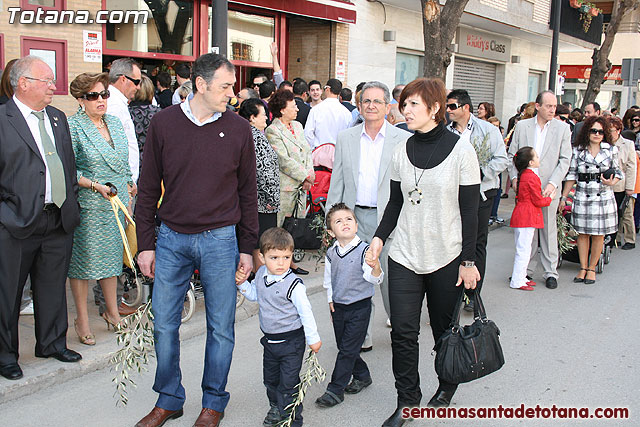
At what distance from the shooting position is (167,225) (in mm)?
4027

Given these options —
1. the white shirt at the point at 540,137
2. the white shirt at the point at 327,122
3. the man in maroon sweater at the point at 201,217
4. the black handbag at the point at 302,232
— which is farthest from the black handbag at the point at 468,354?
the white shirt at the point at 327,122

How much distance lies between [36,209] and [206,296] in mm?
1392

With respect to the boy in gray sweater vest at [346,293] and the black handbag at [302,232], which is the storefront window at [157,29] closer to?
the black handbag at [302,232]

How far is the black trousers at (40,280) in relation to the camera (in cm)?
459

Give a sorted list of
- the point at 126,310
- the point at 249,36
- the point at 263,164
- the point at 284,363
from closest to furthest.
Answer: the point at 284,363 → the point at 126,310 → the point at 263,164 → the point at 249,36

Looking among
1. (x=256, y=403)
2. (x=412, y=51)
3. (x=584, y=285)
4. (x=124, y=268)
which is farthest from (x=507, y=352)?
(x=412, y=51)

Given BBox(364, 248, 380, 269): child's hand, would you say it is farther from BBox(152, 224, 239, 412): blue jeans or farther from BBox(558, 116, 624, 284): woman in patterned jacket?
BBox(558, 116, 624, 284): woman in patterned jacket

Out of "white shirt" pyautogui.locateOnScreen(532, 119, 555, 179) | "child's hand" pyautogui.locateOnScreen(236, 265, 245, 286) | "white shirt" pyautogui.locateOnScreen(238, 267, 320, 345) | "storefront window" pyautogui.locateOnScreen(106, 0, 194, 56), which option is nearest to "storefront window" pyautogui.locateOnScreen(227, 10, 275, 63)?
"storefront window" pyautogui.locateOnScreen(106, 0, 194, 56)

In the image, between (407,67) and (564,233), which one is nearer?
(564,233)

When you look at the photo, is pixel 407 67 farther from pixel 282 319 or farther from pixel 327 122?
pixel 282 319

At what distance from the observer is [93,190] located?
523 centimetres

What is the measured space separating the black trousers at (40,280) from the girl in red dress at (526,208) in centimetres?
503

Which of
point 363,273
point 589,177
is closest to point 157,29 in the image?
point 589,177

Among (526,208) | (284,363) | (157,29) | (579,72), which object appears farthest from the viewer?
(579,72)
